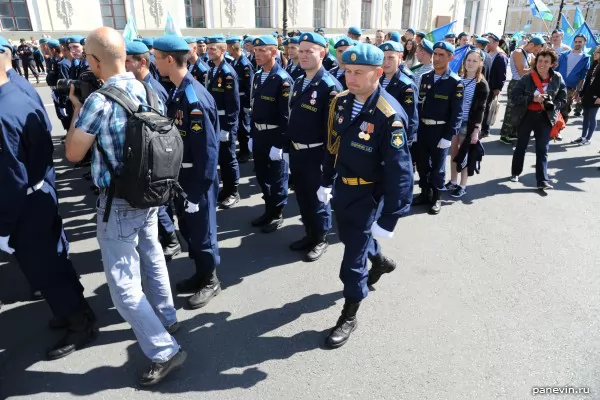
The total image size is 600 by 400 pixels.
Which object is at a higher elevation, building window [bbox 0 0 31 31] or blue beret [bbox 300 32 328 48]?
building window [bbox 0 0 31 31]

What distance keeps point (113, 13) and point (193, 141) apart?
27516 millimetres

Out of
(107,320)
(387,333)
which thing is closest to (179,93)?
(107,320)

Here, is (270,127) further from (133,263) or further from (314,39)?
(133,263)

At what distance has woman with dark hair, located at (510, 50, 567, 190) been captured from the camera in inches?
227

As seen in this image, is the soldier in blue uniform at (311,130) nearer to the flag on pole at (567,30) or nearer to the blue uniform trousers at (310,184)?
the blue uniform trousers at (310,184)

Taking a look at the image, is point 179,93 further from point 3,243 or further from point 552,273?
point 552,273

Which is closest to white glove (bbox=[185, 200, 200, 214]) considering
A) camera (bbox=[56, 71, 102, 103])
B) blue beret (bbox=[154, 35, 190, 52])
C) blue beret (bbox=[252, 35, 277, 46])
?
camera (bbox=[56, 71, 102, 103])

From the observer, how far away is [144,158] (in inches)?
88.5

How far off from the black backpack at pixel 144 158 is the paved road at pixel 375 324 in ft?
4.25

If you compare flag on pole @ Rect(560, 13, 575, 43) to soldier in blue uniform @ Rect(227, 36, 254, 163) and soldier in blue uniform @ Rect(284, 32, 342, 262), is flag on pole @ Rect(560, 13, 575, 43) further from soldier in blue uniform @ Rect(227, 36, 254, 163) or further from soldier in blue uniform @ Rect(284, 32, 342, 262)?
soldier in blue uniform @ Rect(284, 32, 342, 262)

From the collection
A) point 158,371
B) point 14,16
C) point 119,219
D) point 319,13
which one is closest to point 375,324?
point 158,371

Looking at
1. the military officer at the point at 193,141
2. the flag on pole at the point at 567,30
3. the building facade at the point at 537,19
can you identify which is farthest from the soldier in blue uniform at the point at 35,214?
the building facade at the point at 537,19

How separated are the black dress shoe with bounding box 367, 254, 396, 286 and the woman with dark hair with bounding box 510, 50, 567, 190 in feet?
12.6

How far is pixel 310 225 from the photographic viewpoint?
445 centimetres
